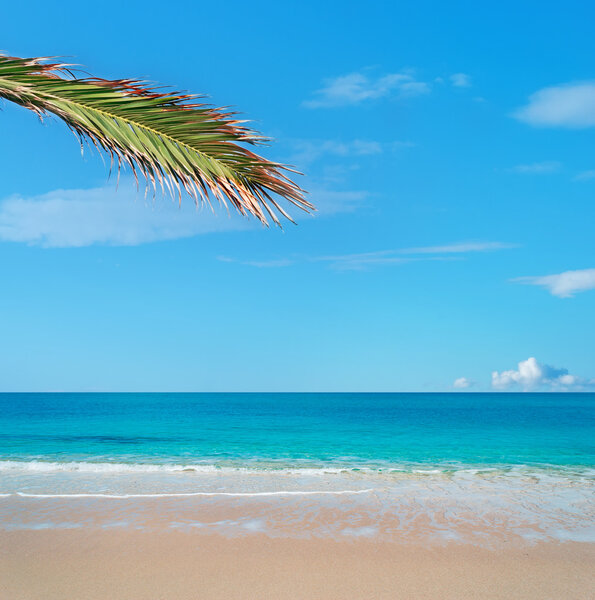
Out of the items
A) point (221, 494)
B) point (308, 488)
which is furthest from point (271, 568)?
point (308, 488)

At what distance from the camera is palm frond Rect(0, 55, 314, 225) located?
247 cm

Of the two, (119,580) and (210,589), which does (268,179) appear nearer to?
(210,589)

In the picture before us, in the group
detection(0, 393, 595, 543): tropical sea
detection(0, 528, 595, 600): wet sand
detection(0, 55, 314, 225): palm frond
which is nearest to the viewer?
detection(0, 55, 314, 225): palm frond

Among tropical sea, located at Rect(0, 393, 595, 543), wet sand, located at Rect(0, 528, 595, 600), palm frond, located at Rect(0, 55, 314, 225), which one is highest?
palm frond, located at Rect(0, 55, 314, 225)

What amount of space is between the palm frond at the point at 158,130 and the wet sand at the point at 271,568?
5582 millimetres

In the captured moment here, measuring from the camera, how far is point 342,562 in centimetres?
759

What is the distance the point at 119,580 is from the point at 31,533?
9.84ft

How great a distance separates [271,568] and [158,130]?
6.56 meters

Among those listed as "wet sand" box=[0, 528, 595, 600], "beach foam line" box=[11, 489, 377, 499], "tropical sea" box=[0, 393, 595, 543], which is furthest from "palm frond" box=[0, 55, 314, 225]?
"beach foam line" box=[11, 489, 377, 499]

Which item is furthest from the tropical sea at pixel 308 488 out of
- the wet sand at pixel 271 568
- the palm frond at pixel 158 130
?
the palm frond at pixel 158 130

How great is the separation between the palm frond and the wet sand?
5.58 metres

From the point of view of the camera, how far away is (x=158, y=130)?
256 centimetres

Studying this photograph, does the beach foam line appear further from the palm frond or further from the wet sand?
the palm frond

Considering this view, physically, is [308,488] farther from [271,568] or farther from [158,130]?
[158,130]
